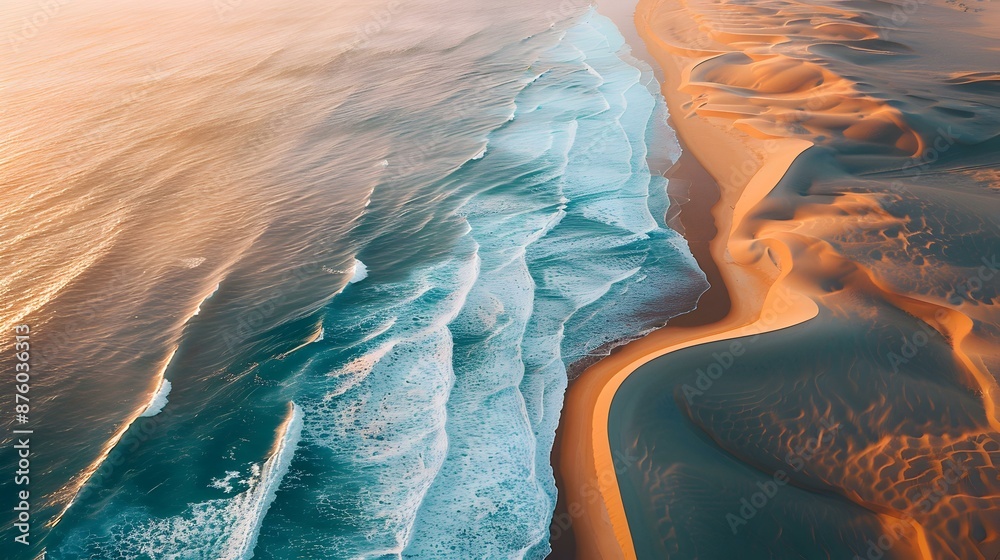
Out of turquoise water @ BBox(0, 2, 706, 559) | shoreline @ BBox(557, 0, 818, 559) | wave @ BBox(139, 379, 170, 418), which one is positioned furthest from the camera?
wave @ BBox(139, 379, 170, 418)

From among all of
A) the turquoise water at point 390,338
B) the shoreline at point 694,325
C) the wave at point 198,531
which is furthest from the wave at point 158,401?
the shoreline at point 694,325

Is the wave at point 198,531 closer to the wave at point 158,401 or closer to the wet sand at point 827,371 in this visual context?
the wave at point 158,401

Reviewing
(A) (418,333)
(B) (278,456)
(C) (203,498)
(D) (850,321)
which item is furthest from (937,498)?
(C) (203,498)

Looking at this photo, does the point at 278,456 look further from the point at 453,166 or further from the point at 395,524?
the point at 453,166

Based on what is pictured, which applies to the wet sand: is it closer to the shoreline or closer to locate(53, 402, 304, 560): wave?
the shoreline

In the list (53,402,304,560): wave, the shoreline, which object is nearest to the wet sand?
the shoreline
